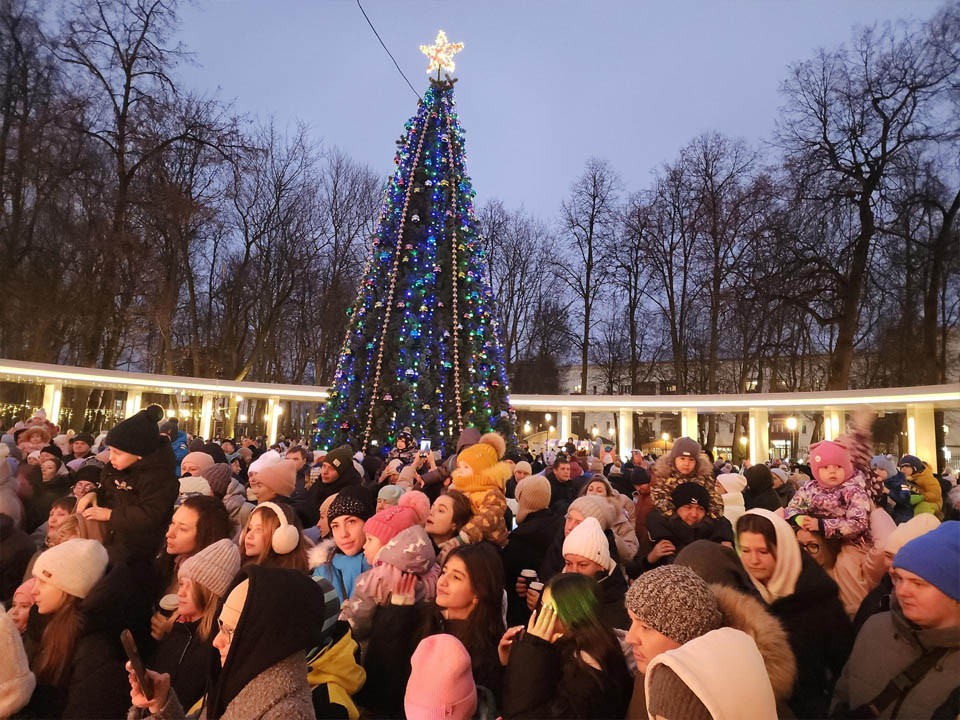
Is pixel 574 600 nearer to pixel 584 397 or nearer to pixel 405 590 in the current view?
pixel 405 590

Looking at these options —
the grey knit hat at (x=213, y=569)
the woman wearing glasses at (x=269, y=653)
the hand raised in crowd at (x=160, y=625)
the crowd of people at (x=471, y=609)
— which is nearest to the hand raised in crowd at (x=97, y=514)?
the crowd of people at (x=471, y=609)

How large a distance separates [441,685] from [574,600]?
27.4 inches

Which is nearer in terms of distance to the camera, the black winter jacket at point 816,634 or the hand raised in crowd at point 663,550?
the black winter jacket at point 816,634

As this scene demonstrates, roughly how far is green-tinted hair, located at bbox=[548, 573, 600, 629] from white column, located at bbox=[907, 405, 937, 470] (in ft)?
67.8

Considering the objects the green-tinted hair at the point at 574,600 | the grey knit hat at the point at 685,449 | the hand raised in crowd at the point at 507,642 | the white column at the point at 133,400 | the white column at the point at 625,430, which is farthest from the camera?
the white column at the point at 625,430

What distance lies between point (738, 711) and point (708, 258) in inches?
1101

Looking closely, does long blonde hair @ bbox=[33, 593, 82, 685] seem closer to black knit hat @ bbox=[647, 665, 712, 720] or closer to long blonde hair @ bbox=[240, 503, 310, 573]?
long blonde hair @ bbox=[240, 503, 310, 573]

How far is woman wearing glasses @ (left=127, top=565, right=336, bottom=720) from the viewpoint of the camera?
2016mm

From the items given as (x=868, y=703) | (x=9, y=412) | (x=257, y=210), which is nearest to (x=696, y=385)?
(x=257, y=210)

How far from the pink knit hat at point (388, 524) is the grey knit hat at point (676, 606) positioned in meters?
2.04

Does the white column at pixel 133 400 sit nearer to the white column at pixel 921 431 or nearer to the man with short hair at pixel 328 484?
the man with short hair at pixel 328 484

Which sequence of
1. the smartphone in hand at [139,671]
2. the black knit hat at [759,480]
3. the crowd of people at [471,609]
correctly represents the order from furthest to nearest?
the black knit hat at [759,480]
the crowd of people at [471,609]
the smartphone in hand at [139,671]

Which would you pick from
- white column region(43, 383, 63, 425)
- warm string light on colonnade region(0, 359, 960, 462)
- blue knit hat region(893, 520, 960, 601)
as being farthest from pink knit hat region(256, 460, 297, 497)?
white column region(43, 383, 63, 425)

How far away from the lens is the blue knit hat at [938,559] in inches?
101
